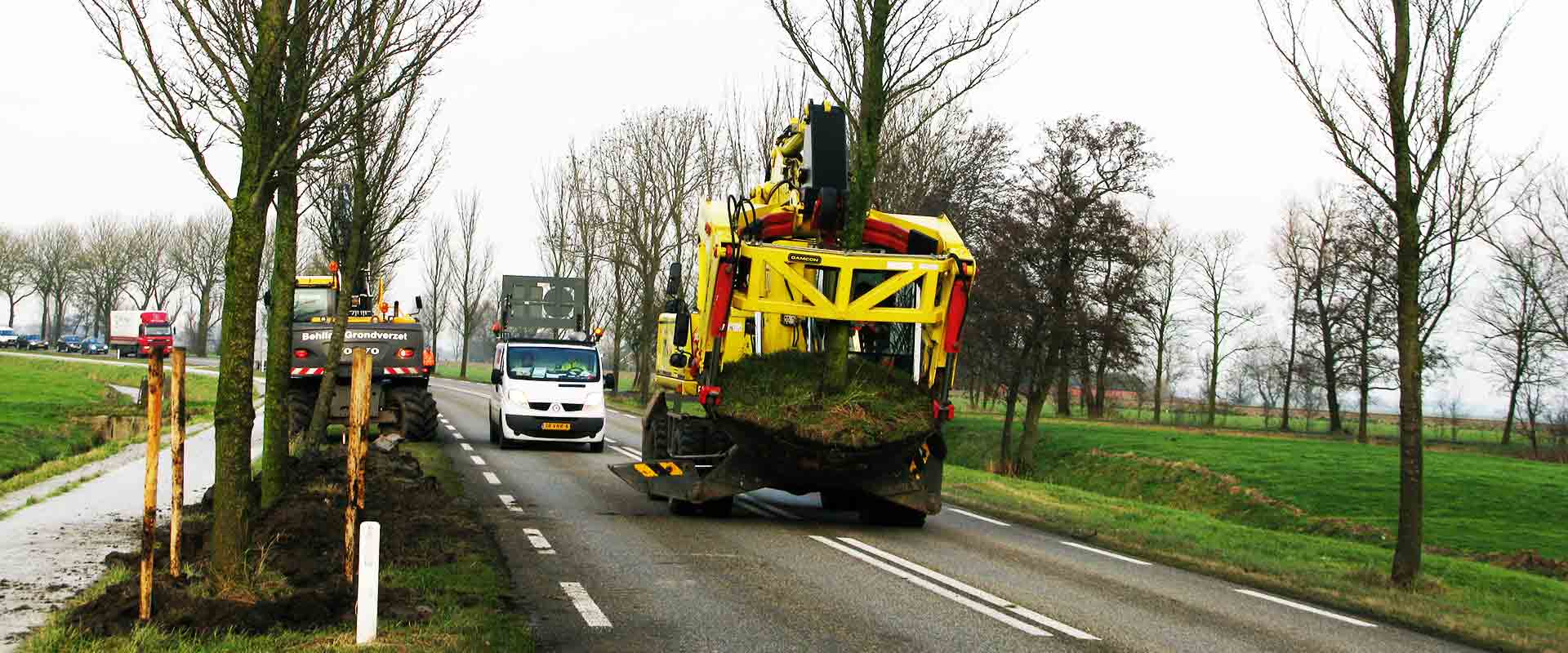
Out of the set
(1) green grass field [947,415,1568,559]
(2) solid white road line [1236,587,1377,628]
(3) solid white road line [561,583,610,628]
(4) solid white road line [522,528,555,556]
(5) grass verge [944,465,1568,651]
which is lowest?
(1) green grass field [947,415,1568,559]

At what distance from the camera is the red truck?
3113 inches

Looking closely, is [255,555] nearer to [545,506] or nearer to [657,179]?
[545,506]

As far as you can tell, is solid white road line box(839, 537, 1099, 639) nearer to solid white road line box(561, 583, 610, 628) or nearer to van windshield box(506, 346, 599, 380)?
solid white road line box(561, 583, 610, 628)

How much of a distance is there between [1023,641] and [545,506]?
25.2ft

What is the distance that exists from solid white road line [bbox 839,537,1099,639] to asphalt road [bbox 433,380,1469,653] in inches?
0.9

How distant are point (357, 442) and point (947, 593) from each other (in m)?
4.44

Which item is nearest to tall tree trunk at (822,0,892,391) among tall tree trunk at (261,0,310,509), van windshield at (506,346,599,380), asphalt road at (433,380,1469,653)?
asphalt road at (433,380,1469,653)

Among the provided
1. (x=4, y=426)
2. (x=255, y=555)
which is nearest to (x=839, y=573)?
(x=255, y=555)

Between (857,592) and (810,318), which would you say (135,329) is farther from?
(857,592)

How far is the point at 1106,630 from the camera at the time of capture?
8.05 meters

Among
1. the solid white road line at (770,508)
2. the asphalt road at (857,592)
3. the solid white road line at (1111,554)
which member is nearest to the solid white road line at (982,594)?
the asphalt road at (857,592)

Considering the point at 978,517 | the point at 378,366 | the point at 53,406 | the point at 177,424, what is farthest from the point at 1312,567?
the point at 53,406

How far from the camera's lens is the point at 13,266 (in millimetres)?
82438

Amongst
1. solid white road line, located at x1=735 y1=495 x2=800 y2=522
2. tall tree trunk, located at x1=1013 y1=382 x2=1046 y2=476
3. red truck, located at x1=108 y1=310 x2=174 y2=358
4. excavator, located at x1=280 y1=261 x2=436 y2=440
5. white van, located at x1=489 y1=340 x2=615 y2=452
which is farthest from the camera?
red truck, located at x1=108 y1=310 x2=174 y2=358
